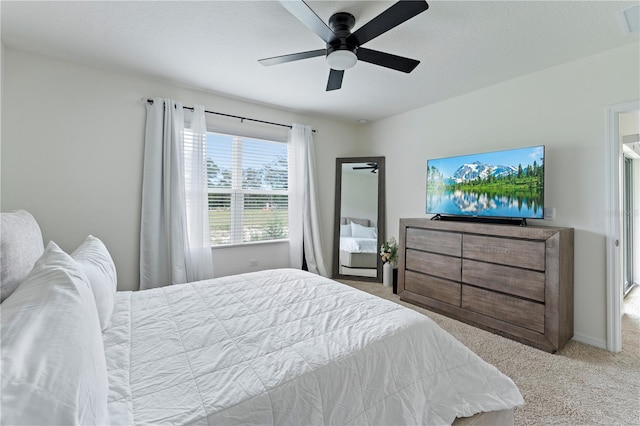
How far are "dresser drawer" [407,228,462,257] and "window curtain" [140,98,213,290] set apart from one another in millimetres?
2493

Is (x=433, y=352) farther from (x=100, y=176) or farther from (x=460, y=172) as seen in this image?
(x=100, y=176)

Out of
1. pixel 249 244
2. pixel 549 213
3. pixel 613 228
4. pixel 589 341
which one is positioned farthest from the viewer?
pixel 249 244

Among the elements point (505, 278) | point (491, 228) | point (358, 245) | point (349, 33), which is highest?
point (349, 33)

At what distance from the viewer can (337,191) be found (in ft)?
15.1

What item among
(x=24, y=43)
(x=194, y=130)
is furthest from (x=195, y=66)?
(x=24, y=43)

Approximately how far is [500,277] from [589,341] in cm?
89

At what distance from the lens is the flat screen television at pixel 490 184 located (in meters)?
2.65

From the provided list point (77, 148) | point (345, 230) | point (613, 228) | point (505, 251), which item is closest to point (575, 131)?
point (613, 228)

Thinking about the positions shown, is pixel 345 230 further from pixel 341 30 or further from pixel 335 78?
pixel 341 30

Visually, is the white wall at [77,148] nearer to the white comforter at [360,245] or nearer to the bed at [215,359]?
the bed at [215,359]

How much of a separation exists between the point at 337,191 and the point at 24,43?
12.3ft

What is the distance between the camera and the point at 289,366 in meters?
1.04

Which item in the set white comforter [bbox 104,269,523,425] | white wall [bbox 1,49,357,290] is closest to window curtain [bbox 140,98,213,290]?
white wall [bbox 1,49,357,290]

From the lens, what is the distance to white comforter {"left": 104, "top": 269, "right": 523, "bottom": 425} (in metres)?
0.90
